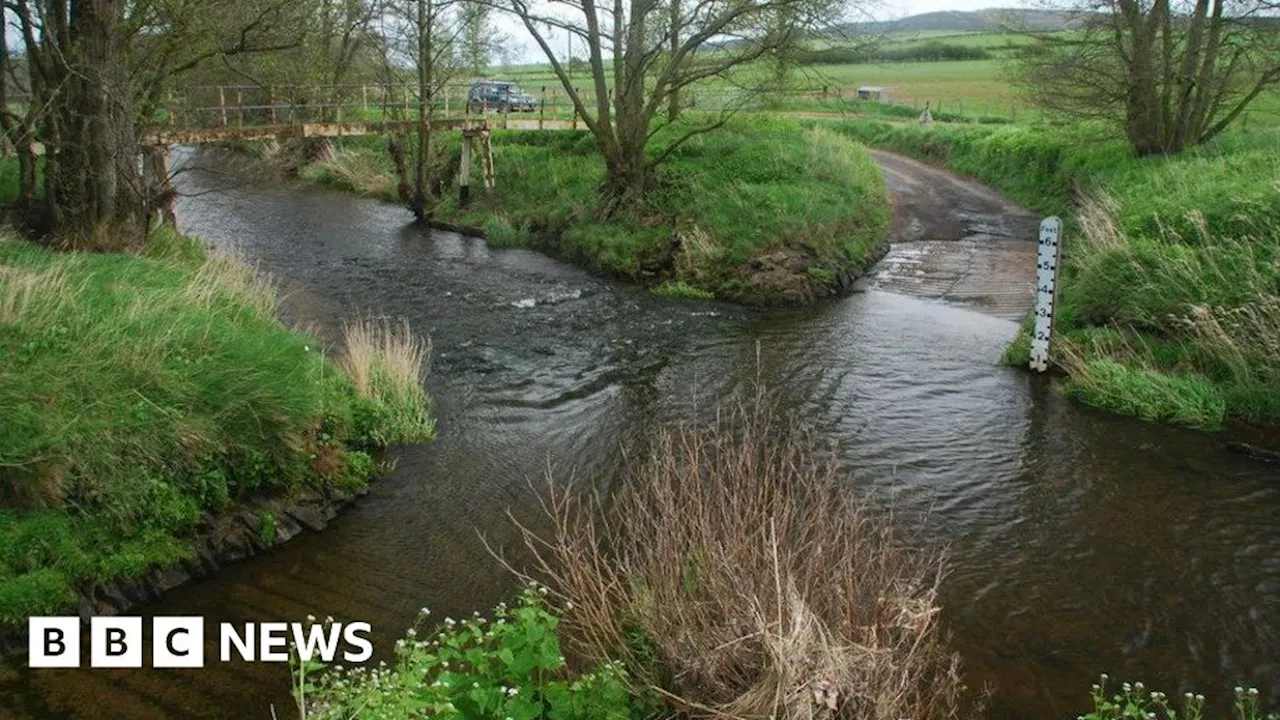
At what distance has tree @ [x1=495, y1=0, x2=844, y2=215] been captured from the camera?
20.0 metres

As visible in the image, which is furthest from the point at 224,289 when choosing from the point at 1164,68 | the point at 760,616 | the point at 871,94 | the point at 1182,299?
the point at 871,94

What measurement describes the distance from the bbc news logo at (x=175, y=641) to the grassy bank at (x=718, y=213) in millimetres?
12340

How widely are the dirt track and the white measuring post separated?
3383 mm

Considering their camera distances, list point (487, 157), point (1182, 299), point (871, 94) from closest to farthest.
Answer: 1. point (1182, 299)
2. point (487, 157)
3. point (871, 94)

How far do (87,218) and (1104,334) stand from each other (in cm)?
1412

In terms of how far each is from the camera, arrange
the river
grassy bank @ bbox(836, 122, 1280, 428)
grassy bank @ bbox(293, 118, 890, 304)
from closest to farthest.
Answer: the river, grassy bank @ bbox(836, 122, 1280, 428), grassy bank @ bbox(293, 118, 890, 304)

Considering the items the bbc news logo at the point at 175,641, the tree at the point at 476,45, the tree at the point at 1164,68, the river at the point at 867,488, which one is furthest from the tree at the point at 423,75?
the bbc news logo at the point at 175,641

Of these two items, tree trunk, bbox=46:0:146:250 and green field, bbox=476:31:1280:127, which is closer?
tree trunk, bbox=46:0:146:250

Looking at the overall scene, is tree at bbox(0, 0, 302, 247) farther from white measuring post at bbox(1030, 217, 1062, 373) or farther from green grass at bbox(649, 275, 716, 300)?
white measuring post at bbox(1030, 217, 1062, 373)

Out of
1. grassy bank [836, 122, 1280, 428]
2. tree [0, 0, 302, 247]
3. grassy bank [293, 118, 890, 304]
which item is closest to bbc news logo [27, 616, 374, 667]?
tree [0, 0, 302, 247]

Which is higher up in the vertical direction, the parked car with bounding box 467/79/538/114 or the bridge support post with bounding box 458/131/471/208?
the parked car with bounding box 467/79/538/114

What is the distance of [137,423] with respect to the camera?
7.41m

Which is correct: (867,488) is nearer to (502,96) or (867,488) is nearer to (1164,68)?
(1164,68)

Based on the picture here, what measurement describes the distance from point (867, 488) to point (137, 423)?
6.55 m
